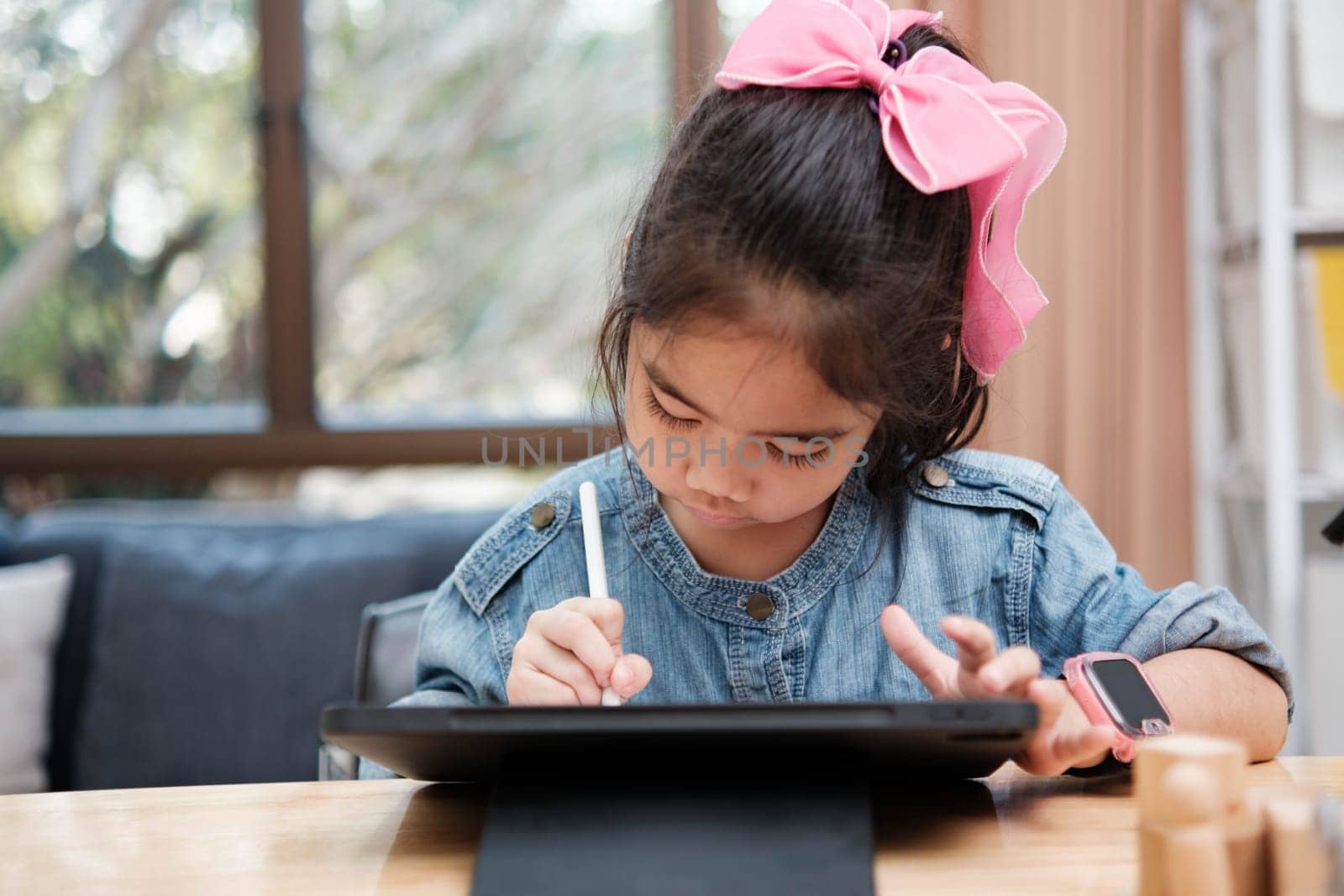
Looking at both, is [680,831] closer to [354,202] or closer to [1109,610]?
[1109,610]

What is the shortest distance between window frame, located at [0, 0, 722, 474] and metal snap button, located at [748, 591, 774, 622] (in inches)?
46.2

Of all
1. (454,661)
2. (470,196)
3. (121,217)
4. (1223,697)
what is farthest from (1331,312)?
(121,217)

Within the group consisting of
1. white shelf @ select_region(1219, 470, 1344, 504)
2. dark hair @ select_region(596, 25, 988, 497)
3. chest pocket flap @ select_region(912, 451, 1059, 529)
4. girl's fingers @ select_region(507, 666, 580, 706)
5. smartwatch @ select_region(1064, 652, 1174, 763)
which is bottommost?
white shelf @ select_region(1219, 470, 1344, 504)

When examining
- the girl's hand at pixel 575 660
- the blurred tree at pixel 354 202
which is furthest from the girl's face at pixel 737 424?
the blurred tree at pixel 354 202

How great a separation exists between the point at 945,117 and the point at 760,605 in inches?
14.3

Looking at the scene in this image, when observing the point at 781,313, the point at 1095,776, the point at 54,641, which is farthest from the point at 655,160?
the point at 54,641

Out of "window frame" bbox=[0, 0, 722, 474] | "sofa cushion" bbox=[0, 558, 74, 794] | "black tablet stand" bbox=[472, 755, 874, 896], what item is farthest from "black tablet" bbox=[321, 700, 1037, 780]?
"window frame" bbox=[0, 0, 722, 474]

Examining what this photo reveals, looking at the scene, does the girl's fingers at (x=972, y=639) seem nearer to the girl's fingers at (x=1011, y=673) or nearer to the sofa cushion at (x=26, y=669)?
the girl's fingers at (x=1011, y=673)

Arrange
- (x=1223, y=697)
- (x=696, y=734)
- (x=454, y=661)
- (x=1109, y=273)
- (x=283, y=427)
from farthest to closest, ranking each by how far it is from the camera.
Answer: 1. (x=283, y=427)
2. (x=1109, y=273)
3. (x=454, y=661)
4. (x=1223, y=697)
5. (x=696, y=734)

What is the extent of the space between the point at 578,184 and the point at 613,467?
4.56 feet

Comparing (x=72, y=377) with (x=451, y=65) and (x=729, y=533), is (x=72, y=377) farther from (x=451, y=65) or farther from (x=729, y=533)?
(x=729, y=533)

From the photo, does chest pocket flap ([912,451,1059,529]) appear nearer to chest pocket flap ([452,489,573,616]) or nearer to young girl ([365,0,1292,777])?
young girl ([365,0,1292,777])

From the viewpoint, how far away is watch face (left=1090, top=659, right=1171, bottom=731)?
64cm

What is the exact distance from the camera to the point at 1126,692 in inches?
26.1
